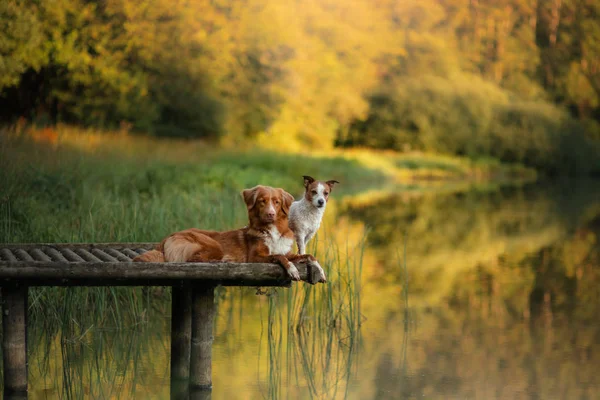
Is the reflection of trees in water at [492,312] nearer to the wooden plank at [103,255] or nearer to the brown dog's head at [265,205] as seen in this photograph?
the brown dog's head at [265,205]

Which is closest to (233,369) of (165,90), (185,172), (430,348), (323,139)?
(430,348)

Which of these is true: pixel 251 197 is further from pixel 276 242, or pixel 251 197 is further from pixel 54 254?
pixel 54 254

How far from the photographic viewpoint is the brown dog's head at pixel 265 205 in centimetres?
530

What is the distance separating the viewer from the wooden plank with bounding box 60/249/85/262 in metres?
5.91

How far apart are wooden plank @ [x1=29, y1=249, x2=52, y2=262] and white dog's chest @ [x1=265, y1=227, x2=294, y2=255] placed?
53.4 inches

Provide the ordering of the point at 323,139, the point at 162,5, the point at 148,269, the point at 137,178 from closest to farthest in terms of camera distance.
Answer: the point at 148,269 < the point at 137,178 < the point at 162,5 < the point at 323,139

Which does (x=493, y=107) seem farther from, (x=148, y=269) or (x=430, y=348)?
(x=148, y=269)

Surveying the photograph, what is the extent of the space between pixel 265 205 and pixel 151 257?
78 cm

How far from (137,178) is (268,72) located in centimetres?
2050

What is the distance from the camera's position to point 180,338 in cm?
636

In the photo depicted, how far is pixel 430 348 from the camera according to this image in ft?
25.9

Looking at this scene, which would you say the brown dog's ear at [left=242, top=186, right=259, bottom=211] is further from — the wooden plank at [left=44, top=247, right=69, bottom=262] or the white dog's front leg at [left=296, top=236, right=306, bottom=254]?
the wooden plank at [left=44, top=247, right=69, bottom=262]

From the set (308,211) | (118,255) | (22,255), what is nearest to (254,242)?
(308,211)

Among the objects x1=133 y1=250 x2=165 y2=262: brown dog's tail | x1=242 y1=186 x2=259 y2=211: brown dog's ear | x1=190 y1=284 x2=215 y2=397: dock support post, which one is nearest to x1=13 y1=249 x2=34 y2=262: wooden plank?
x1=133 y1=250 x2=165 y2=262: brown dog's tail
